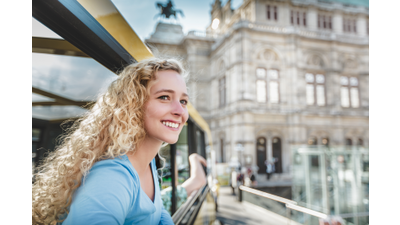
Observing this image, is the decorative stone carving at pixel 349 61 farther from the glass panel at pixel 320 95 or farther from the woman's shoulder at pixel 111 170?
the woman's shoulder at pixel 111 170

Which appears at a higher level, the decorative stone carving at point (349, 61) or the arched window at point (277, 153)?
the decorative stone carving at point (349, 61)

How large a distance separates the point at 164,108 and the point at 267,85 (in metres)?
18.0

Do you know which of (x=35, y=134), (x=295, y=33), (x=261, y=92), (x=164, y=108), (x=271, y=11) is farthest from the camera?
(x=271, y=11)

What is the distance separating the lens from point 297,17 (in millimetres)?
19812

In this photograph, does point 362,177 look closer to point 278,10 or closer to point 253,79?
point 253,79

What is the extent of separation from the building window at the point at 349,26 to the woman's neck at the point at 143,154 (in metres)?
23.1

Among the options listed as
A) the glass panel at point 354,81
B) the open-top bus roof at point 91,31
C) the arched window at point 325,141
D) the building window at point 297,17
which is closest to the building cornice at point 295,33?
the building window at point 297,17

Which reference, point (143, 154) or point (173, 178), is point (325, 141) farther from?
point (143, 154)

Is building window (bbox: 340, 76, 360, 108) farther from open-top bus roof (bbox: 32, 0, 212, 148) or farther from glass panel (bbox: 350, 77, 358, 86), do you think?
open-top bus roof (bbox: 32, 0, 212, 148)

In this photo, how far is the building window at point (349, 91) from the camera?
19.4m

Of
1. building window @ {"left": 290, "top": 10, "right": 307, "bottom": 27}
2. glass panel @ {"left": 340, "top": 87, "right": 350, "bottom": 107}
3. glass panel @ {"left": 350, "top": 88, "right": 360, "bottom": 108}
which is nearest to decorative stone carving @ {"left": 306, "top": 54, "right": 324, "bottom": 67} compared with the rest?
glass panel @ {"left": 340, "top": 87, "right": 350, "bottom": 107}

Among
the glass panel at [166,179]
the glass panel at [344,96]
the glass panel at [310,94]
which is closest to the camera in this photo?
the glass panel at [166,179]

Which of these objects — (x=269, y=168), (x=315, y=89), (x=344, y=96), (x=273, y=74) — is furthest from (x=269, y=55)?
(x=269, y=168)

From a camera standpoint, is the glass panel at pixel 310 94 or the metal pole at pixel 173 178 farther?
the glass panel at pixel 310 94
